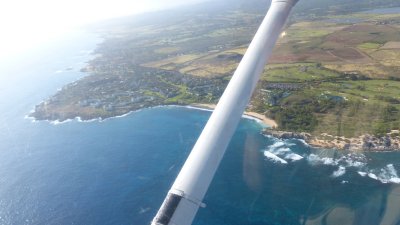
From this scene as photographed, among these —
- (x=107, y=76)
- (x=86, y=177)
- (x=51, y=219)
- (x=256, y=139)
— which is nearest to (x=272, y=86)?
(x=256, y=139)

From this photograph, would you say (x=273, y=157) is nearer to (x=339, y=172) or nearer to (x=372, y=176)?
(x=339, y=172)

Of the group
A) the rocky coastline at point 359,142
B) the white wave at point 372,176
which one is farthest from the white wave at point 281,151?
the white wave at point 372,176

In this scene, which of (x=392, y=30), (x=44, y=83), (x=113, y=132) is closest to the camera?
(x=113, y=132)

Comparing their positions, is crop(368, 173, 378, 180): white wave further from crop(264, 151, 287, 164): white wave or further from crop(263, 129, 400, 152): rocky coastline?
crop(264, 151, 287, 164): white wave

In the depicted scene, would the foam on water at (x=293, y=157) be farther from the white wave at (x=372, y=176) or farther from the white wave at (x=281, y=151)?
the white wave at (x=372, y=176)

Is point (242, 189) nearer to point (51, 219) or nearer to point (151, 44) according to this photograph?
point (51, 219)

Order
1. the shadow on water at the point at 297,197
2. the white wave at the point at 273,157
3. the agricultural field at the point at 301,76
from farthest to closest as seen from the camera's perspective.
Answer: the agricultural field at the point at 301,76
the white wave at the point at 273,157
the shadow on water at the point at 297,197
